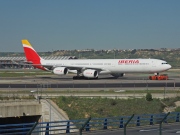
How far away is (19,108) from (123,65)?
4106 cm

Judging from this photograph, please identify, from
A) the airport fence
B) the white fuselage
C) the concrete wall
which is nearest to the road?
the airport fence

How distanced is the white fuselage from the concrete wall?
126 feet

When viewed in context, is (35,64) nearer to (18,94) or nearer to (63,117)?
(18,94)

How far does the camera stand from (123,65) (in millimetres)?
83125

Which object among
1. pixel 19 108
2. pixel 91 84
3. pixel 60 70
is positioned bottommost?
pixel 91 84

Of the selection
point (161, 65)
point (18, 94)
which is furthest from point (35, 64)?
point (18, 94)

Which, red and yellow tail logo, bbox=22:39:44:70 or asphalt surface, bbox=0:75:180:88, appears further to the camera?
red and yellow tail logo, bbox=22:39:44:70

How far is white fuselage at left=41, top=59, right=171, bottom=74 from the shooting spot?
82188 millimetres

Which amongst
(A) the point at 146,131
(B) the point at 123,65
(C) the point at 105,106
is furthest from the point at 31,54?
(A) the point at 146,131

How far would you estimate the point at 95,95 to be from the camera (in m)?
52.6

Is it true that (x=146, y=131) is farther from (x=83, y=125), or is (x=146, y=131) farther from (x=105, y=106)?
(x=105, y=106)

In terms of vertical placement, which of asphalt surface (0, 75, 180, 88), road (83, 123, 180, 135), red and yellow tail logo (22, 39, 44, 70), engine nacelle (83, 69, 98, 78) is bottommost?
asphalt surface (0, 75, 180, 88)

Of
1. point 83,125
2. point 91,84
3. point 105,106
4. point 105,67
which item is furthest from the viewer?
point 105,67

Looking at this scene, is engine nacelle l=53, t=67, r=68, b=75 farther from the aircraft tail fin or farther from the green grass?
the green grass
